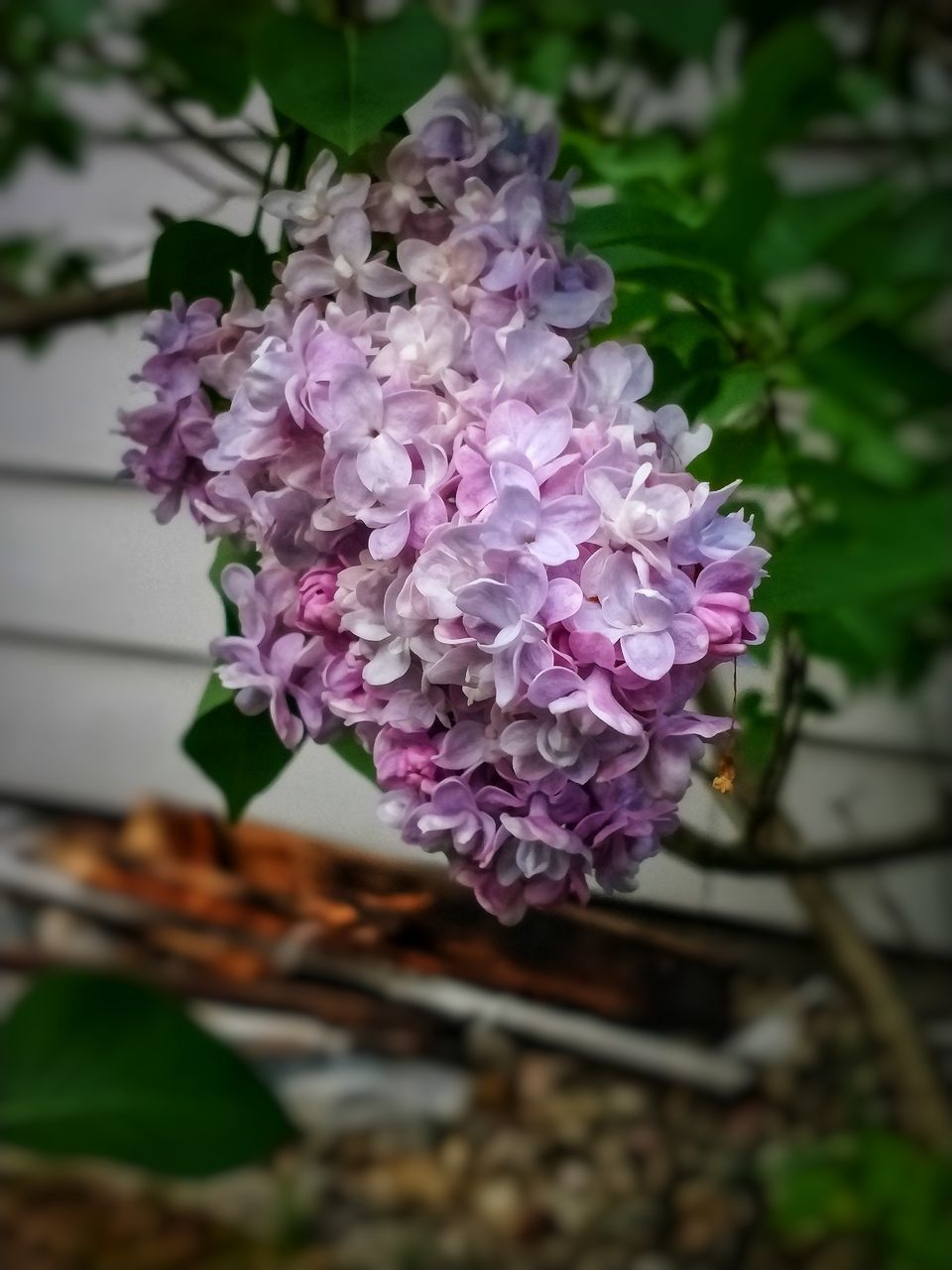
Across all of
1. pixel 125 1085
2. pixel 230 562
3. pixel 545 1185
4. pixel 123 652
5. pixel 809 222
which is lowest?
pixel 545 1185

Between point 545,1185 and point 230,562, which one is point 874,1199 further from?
point 230,562

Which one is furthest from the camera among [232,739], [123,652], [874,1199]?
[874,1199]

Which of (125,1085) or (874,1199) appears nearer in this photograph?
(125,1085)

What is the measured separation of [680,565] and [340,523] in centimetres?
8

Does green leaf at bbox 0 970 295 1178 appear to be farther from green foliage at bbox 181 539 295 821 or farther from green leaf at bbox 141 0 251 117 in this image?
green leaf at bbox 141 0 251 117

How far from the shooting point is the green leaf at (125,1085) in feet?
1.79

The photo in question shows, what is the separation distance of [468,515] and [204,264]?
0.43 ft

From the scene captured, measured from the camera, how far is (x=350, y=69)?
326 mm

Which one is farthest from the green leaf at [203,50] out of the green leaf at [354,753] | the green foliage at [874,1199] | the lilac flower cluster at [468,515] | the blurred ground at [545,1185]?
the green foliage at [874,1199]

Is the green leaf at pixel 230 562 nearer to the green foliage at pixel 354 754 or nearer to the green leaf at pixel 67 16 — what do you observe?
the green foliage at pixel 354 754

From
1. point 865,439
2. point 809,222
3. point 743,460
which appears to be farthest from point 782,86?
point 743,460

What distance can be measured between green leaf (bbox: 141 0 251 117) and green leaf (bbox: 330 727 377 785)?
0.79ft

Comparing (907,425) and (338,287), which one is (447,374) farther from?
(907,425)

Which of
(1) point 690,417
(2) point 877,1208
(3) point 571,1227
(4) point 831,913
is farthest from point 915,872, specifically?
(1) point 690,417
